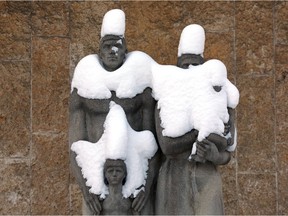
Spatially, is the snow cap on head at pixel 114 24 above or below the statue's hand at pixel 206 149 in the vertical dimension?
above

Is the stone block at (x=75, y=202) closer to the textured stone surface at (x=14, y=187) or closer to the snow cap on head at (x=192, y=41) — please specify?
the textured stone surface at (x=14, y=187)

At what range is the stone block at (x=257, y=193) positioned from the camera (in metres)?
9.75

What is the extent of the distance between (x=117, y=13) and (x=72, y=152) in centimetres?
92

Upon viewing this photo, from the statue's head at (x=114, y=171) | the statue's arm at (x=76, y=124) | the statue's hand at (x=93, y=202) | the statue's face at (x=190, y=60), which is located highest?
the statue's face at (x=190, y=60)

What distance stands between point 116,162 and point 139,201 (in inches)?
11.6

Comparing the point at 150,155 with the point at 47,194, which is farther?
the point at 47,194

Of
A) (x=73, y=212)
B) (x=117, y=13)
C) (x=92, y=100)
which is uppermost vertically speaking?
(x=117, y=13)

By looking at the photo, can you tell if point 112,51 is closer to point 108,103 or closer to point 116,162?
point 108,103

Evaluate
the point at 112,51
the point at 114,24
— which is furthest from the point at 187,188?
the point at 114,24

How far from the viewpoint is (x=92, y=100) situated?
7.39m

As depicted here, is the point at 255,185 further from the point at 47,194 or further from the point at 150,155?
the point at 150,155

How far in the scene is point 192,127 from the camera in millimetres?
7266

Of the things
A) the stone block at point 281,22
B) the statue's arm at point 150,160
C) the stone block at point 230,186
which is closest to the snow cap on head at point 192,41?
the statue's arm at point 150,160

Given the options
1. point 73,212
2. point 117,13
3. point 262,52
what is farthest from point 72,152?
point 262,52
